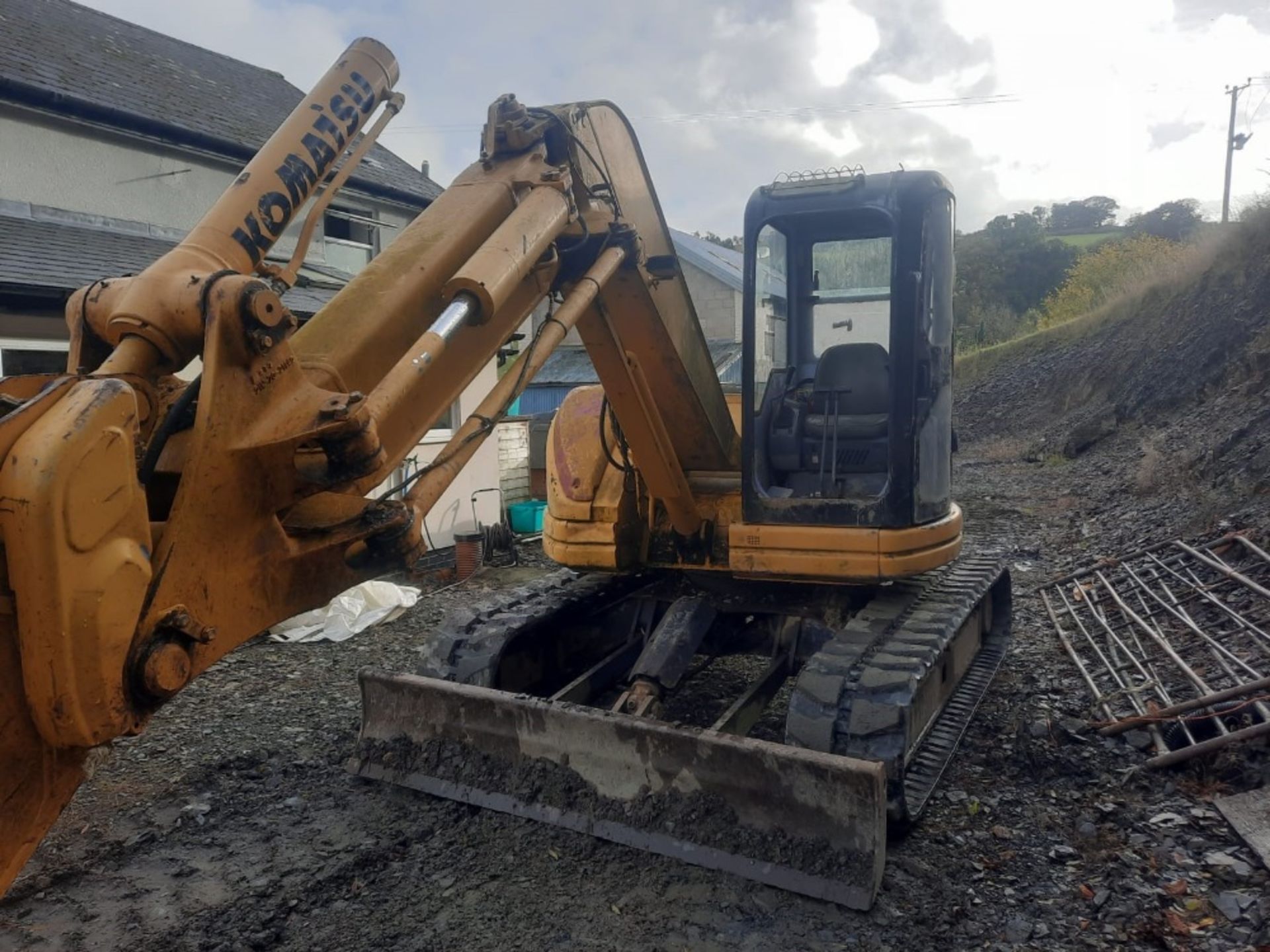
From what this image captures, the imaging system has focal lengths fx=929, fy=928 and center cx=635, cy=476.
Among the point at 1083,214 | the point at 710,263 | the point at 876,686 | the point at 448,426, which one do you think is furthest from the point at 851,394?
the point at 1083,214

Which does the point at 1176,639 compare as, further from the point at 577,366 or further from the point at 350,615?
the point at 577,366

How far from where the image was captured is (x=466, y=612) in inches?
188

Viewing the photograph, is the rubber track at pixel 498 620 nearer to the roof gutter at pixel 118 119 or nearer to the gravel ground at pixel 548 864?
the gravel ground at pixel 548 864

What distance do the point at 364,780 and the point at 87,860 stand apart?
1.11m

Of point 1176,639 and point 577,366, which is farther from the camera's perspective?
point 577,366

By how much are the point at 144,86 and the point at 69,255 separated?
13.7ft

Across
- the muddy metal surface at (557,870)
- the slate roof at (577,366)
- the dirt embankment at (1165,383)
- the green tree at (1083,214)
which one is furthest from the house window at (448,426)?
the green tree at (1083,214)

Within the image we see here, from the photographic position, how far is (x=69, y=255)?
331 inches

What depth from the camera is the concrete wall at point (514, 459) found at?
1223cm

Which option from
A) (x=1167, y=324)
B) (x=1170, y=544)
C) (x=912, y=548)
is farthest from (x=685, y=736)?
(x=1167, y=324)

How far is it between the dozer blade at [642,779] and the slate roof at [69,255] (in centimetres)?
532

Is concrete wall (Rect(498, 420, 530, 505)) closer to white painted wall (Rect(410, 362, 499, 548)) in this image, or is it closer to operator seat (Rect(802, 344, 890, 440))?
white painted wall (Rect(410, 362, 499, 548))

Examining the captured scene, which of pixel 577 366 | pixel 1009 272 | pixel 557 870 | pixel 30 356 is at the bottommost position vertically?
pixel 557 870

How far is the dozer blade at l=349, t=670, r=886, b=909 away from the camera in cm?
321
